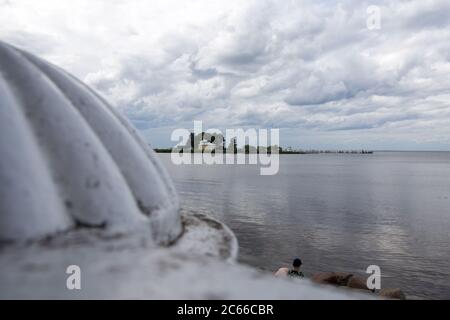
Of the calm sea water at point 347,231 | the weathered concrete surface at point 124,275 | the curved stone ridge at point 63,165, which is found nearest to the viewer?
the weathered concrete surface at point 124,275

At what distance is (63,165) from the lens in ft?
8.66

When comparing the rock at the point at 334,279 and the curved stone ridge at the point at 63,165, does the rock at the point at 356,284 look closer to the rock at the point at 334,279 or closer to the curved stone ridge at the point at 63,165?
the rock at the point at 334,279

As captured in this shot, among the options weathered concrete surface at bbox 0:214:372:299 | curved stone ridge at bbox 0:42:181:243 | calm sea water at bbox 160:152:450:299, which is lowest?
calm sea water at bbox 160:152:450:299

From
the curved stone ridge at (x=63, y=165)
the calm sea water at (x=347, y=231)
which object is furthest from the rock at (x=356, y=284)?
the curved stone ridge at (x=63, y=165)

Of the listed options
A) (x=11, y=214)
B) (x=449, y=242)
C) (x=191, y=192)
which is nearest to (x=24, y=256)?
(x=11, y=214)

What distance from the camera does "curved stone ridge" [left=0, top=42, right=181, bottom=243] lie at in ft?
7.70

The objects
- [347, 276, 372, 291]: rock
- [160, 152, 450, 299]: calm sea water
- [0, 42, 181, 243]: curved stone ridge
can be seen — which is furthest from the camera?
[160, 152, 450, 299]: calm sea water

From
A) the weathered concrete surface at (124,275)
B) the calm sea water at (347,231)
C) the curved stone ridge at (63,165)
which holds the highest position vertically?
the curved stone ridge at (63,165)

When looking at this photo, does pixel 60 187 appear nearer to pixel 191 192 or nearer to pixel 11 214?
pixel 11 214

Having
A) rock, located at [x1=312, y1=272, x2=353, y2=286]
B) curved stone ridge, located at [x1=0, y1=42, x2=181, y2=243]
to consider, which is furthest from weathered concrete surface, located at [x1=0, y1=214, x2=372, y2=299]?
rock, located at [x1=312, y1=272, x2=353, y2=286]

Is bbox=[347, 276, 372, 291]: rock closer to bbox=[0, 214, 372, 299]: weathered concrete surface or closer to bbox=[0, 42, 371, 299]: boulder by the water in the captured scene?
bbox=[0, 42, 371, 299]: boulder by the water

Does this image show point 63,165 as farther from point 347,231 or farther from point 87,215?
point 347,231

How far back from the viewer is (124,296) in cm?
182

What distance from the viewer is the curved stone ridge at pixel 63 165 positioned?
7.70 feet
